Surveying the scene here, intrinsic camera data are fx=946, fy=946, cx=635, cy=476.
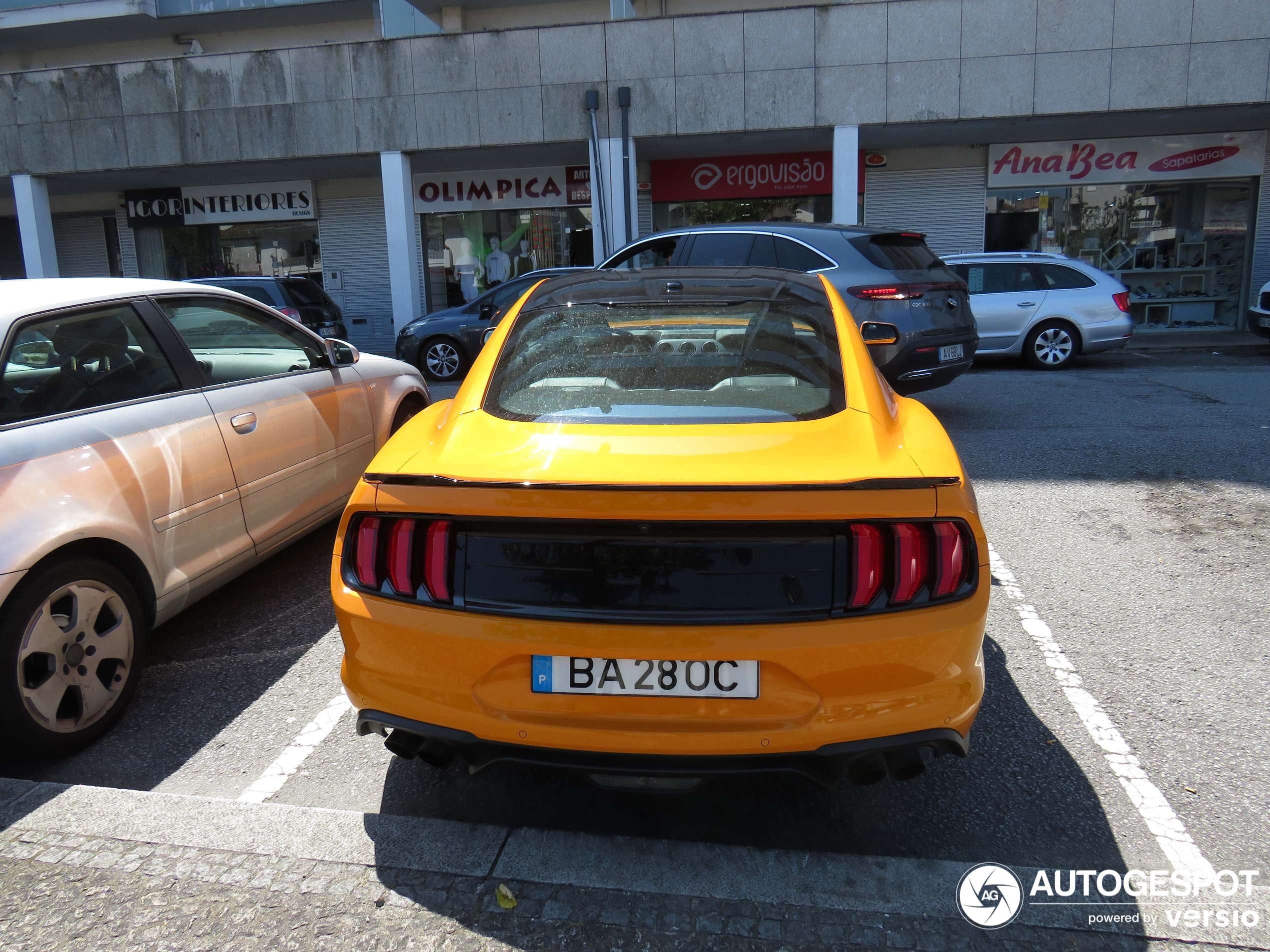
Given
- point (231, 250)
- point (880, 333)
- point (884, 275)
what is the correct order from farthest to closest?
point (231, 250), point (884, 275), point (880, 333)

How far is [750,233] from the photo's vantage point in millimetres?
8422

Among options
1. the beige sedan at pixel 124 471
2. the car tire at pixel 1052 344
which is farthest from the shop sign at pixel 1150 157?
the beige sedan at pixel 124 471

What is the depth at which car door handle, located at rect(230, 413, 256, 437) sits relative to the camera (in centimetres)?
401

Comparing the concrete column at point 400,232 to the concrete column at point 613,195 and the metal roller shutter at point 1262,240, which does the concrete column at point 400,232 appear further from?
the metal roller shutter at point 1262,240

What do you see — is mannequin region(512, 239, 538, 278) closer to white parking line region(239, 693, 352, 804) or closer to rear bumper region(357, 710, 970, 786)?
white parking line region(239, 693, 352, 804)

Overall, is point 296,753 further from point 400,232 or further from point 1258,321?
point 400,232

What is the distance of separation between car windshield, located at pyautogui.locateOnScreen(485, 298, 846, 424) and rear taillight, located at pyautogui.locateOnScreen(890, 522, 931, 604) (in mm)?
495

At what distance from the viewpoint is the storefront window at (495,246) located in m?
19.7

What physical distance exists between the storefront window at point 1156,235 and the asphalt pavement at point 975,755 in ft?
48.3

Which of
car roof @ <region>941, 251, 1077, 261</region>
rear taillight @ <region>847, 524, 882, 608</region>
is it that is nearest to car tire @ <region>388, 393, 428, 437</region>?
rear taillight @ <region>847, 524, 882, 608</region>

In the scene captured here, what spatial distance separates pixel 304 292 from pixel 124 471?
11.5 m

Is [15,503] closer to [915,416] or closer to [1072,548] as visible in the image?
[915,416]

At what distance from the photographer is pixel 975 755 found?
3.01 metres

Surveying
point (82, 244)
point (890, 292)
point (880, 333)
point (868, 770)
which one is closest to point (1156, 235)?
point (890, 292)
